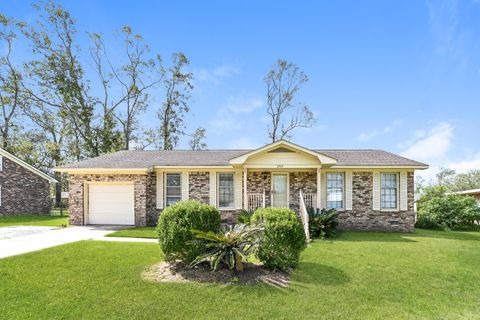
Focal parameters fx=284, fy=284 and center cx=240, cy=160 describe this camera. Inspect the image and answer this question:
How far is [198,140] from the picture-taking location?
103 ft

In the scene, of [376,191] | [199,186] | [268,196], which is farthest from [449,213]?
[199,186]

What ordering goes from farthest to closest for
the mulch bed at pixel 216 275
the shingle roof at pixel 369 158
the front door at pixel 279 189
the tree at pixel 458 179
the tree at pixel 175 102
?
the tree at pixel 458 179 < the tree at pixel 175 102 < the front door at pixel 279 189 < the shingle roof at pixel 369 158 < the mulch bed at pixel 216 275

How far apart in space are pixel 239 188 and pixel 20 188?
16.9 meters

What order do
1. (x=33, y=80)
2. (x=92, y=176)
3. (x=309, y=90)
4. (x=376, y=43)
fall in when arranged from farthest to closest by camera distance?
1. (x=309, y=90)
2. (x=33, y=80)
3. (x=92, y=176)
4. (x=376, y=43)

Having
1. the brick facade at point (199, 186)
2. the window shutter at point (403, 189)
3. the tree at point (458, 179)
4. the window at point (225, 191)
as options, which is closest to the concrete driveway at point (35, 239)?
the brick facade at point (199, 186)

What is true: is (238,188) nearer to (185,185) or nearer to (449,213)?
(185,185)

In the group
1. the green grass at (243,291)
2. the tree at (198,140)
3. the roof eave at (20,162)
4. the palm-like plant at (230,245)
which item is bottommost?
the green grass at (243,291)

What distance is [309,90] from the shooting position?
2727 cm

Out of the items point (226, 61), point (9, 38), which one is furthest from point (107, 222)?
point (9, 38)

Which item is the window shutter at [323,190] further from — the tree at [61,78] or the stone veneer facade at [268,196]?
the tree at [61,78]

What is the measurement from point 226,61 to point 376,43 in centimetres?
902

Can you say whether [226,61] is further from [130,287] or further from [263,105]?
[130,287]

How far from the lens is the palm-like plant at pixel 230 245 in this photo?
5664 mm

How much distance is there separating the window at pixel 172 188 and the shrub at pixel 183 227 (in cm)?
748
